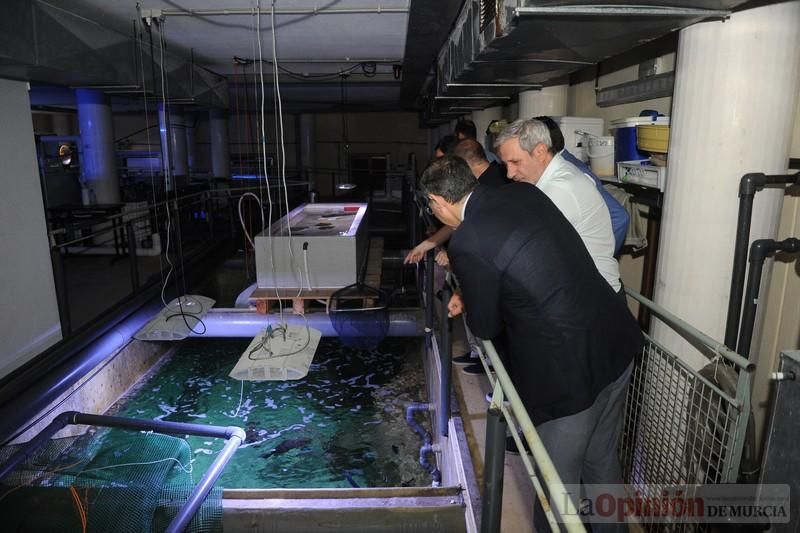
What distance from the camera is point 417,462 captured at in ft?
13.4

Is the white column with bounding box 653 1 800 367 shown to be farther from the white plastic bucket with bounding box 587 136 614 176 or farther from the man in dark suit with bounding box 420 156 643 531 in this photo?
the white plastic bucket with bounding box 587 136 614 176

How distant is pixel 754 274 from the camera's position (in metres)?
2.09

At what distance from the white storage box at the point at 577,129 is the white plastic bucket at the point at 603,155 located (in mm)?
239

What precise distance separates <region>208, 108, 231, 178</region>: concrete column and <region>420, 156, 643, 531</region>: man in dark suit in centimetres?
1124

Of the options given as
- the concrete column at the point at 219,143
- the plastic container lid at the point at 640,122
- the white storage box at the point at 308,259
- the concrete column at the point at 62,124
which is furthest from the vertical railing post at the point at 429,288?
the concrete column at the point at 62,124

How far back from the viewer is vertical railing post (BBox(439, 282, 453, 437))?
2.80 m

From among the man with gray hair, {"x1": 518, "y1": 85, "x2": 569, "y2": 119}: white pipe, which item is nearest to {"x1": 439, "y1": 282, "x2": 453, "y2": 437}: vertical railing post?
the man with gray hair

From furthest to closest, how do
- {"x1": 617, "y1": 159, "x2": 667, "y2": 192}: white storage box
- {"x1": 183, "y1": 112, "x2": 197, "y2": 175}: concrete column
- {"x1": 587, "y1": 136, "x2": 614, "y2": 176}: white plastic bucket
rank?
{"x1": 183, "y1": 112, "x2": 197, "y2": 175}: concrete column
{"x1": 587, "y1": 136, "x2": 614, "y2": 176}: white plastic bucket
{"x1": 617, "y1": 159, "x2": 667, "y2": 192}: white storage box

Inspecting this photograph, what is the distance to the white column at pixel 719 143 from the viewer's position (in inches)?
80.5

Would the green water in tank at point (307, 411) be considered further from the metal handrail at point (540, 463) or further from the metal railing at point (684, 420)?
the metal handrail at point (540, 463)

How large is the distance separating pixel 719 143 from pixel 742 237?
0.39 meters

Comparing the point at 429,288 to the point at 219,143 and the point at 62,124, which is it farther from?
the point at 62,124

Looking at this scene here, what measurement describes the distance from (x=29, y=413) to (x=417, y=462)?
8.87ft

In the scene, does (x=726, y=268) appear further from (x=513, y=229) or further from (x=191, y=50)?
(x=191, y=50)
